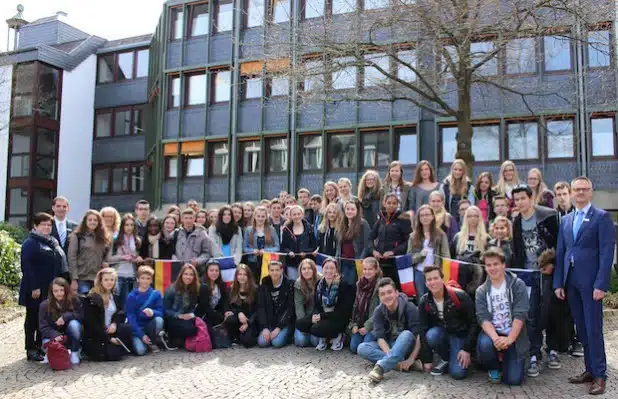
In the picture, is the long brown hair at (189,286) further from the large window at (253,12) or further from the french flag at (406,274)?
the large window at (253,12)

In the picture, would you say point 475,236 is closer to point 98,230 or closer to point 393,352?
point 393,352

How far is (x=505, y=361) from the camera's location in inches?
280

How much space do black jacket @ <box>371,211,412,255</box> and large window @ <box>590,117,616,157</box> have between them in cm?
1274

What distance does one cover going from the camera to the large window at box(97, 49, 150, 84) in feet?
101

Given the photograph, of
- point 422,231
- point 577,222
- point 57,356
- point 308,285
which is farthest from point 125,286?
point 577,222

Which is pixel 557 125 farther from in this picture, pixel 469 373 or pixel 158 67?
pixel 158 67

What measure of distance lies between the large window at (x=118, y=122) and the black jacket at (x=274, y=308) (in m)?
22.7

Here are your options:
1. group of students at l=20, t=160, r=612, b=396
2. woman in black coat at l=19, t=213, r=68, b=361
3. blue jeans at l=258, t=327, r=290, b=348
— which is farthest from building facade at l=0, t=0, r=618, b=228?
woman in black coat at l=19, t=213, r=68, b=361

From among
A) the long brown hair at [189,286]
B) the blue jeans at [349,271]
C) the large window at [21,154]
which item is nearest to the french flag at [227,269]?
the long brown hair at [189,286]

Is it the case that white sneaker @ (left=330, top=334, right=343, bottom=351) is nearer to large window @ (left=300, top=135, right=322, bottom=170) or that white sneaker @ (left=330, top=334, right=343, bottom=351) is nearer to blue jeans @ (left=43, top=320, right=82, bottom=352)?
blue jeans @ (left=43, top=320, right=82, bottom=352)

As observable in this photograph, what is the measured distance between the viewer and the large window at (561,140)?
1931cm

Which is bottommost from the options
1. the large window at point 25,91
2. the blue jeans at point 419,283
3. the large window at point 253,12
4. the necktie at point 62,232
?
the blue jeans at point 419,283

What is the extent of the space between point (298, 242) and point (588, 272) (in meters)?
4.60

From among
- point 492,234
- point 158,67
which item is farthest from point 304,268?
point 158,67
